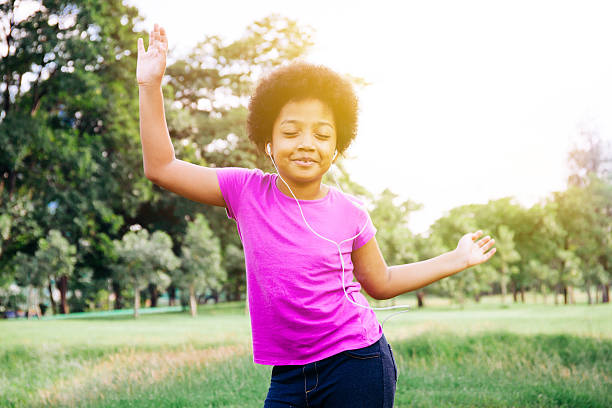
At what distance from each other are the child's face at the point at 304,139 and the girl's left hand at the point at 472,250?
727 millimetres

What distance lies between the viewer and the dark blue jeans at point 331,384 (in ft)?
6.36

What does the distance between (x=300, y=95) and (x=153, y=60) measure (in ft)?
1.91

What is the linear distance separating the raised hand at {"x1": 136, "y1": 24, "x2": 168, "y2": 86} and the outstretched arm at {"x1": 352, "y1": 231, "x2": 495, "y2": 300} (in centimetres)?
106

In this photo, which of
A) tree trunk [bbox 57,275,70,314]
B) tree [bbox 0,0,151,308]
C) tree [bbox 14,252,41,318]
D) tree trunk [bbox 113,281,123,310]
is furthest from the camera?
tree trunk [bbox 113,281,123,310]

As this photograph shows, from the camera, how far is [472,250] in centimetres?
239

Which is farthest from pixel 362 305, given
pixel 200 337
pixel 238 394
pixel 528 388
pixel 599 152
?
pixel 599 152

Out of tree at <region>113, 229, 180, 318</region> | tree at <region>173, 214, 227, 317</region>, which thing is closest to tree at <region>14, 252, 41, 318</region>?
tree at <region>113, 229, 180, 318</region>

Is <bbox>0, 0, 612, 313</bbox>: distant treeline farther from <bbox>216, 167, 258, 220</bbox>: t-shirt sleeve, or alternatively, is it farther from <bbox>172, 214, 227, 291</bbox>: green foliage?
<bbox>216, 167, 258, 220</bbox>: t-shirt sleeve

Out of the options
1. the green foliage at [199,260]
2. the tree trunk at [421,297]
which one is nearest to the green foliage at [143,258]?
the green foliage at [199,260]

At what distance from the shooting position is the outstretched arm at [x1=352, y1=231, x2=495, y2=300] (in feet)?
7.59

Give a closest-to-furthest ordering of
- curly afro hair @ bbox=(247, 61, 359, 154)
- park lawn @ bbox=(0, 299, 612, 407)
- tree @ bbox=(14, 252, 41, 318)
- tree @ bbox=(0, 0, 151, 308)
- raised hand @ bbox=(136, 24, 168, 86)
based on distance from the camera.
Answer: raised hand @ bbox=(136, 24, 168, 86)
curly afro hair @ bbox=(247, 61, 359, 154)
park lawn @ bbox=(0, 299, 612, 407)
tree @ bbox=(0, 0, 151, 308)
tree @ bbox=(14, 252, 41, 318)

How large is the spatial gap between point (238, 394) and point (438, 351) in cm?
297

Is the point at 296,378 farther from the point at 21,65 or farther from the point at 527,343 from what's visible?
the point at 21,65

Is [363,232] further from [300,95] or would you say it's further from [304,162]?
[300,95]
